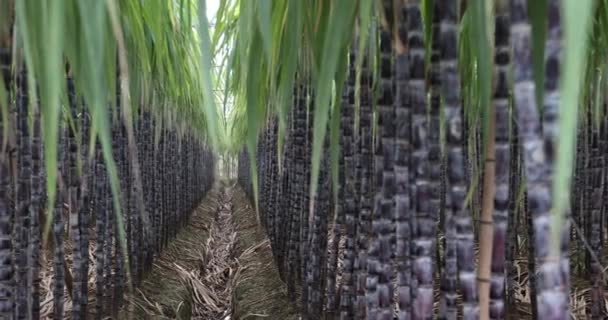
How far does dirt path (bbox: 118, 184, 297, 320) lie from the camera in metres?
2.20

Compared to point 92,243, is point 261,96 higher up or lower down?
higher up

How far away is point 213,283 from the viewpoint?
3.13 metres

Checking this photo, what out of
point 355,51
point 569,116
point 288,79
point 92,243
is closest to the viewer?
point 569,116

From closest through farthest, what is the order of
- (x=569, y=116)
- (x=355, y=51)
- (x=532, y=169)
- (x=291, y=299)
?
(x=569, y=116) → (x=532, y=169) → (x=355, y=51) → (x=291, y=299)

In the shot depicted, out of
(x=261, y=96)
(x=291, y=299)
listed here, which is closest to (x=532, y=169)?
(x=261, y=96)

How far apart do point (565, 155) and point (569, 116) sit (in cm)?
2

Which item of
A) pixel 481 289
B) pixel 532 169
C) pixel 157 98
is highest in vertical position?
pixel 157 98

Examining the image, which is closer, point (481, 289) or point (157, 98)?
point (481, 289)

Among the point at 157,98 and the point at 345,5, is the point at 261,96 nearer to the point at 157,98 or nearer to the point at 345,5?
the point at 345,5

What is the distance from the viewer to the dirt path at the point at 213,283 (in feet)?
7.21

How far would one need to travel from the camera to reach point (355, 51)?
1128 millimetres

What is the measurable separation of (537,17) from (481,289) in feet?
1.04

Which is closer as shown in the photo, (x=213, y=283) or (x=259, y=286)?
(x=259, y=286)

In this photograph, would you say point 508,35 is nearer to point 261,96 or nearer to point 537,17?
point 537,17
